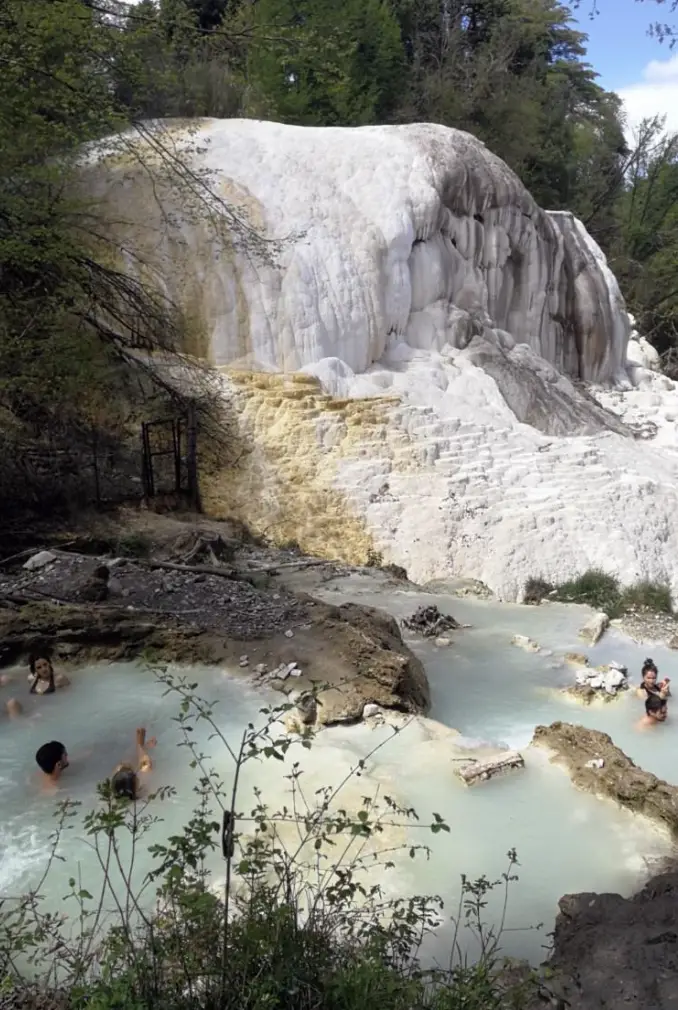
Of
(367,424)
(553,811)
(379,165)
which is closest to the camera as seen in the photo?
(553,811)

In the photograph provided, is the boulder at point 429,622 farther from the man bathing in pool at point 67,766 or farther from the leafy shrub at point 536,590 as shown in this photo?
the man bathing in pool at point 67,766

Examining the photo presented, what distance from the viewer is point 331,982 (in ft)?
7.46

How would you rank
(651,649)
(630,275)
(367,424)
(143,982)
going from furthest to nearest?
(630,275)
(367,424)
(651,649)
(143,982)

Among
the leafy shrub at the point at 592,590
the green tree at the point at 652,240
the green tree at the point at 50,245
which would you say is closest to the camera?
the green tree at the point at 50,245

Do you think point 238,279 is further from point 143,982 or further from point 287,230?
point 143,982

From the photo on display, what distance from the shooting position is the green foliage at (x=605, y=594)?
864 centimetres

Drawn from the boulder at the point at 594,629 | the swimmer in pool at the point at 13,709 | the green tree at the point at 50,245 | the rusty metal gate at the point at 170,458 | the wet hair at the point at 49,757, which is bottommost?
the boulder at the point at 594,629

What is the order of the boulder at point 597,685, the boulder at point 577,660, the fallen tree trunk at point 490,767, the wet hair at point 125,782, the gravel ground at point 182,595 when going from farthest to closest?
the boulder at point 577,660 < the gravel ground at point 182,595 < the boulder at point 597,685 < the fallen tree trunk at point 490,767 < the wet hair at point 125,782

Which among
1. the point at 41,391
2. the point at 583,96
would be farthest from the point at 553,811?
the point at 583,96

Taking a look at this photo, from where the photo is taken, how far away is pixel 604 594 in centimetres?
896

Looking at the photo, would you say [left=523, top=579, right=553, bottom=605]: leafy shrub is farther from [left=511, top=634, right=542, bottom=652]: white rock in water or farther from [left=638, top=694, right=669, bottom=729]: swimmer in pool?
[left=638, top=694, right=669, bottom=729]: swimmer in pool

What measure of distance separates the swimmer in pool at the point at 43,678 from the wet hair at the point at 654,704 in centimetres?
405

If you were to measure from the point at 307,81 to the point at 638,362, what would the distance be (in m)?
9.79

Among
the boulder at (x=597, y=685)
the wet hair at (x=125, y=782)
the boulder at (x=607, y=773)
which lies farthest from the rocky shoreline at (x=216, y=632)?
the wet hair at (x=125, y=782)
